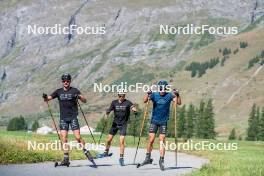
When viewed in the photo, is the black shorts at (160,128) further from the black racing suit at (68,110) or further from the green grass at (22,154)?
the green grass at (22,154)

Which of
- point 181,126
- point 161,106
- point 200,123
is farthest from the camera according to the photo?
point 200,123

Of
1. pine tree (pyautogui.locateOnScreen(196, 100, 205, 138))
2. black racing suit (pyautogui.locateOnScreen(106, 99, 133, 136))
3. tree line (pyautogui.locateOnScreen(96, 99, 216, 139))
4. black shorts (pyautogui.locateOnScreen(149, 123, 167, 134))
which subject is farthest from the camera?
pine tree (pyautogui.locateOnScreen(196, 100, 205, 138))

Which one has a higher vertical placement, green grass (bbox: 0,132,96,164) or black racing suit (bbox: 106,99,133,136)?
black racing suit (bbox: 106,99,133,136)

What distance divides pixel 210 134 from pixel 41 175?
117 metres

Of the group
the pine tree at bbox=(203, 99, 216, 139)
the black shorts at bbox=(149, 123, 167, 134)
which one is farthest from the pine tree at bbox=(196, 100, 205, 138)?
the black shorts at bbox=(149, 123, 167, 134)

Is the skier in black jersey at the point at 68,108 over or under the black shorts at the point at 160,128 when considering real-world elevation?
over

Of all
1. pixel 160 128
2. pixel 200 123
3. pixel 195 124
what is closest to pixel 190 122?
pixel 195 124

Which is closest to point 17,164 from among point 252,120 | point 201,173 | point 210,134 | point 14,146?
point 14,146

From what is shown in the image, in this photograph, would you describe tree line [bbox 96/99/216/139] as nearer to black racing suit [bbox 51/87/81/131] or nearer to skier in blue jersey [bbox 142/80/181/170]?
skier in blue jersey [bbox 142/80/181/170]

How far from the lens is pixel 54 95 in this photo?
66.0ft

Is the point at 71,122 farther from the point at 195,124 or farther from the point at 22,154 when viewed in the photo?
the point at 195,124

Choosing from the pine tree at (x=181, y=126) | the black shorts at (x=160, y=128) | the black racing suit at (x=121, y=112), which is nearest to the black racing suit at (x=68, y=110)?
the black racing suit at (x=121, y=112)

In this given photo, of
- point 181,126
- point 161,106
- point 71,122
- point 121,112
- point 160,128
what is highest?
point 161,106

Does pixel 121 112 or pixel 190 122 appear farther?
pixel 190 122
